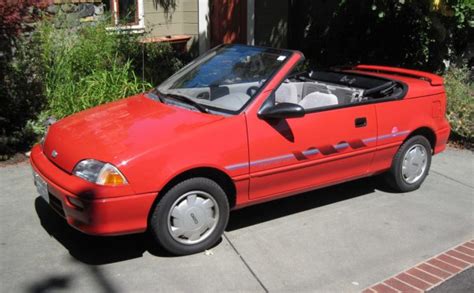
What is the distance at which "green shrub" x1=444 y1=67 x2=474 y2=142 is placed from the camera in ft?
24.4

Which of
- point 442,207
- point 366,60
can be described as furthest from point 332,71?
point 366,60

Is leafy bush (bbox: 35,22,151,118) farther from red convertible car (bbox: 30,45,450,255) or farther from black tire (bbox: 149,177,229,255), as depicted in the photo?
black tire (bbox: 149,177,229,255)

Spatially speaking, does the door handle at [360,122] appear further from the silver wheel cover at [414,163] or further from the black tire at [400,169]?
the silver wheel cover at [414,163]

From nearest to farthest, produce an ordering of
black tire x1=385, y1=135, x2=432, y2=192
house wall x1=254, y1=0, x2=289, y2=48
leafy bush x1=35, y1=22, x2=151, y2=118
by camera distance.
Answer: black tire x1=385, y1=135, x2=432, y2=192 < leafy bush x1=35, y1=22, x2=151, y2=118 < house wall x1=254, y1=0, x2=289, y2=48

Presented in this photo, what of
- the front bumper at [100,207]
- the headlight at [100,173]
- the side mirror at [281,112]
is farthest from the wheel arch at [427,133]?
the headlight at [100,173]

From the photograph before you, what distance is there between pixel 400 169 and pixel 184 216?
2480 millimetres

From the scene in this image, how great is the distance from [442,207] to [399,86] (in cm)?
125

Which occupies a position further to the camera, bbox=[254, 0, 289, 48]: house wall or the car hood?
bbox=[254, 0, 289, 48]: house wall

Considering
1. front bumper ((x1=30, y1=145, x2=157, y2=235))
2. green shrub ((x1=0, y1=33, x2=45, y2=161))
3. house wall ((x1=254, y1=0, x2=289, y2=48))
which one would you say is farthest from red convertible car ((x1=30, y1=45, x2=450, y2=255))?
house wall ((x1=254, y1=0, x2=289, y2=48))

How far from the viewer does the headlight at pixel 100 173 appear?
142 inches

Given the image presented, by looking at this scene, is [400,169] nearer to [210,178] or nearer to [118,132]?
[210,178]

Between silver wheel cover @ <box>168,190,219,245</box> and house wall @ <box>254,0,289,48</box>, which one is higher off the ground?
house wall @ <box>254,0,289,48</box>

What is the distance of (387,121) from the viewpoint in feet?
16.5

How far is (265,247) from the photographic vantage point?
4250 millimetres
